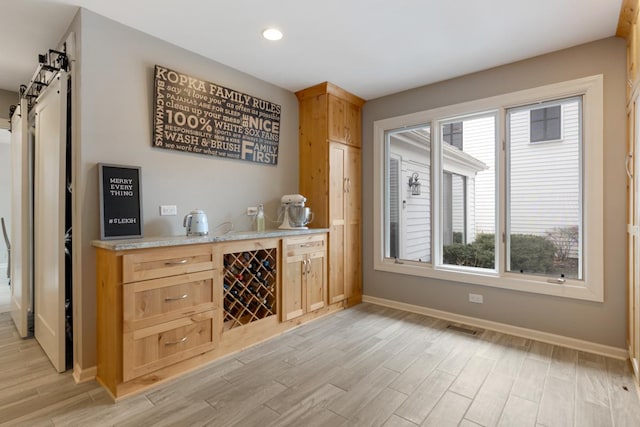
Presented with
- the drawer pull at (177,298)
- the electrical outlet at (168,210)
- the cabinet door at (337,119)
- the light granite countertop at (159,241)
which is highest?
the cabinet door at (337,119)

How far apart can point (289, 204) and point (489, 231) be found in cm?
222

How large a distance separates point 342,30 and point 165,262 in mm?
2299

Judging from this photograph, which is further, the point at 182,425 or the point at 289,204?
the point at 289,204

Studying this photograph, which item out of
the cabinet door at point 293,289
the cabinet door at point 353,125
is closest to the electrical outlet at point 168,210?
the cabinet door at point 293,289

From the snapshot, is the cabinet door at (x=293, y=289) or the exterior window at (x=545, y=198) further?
the cabinet door at (x=293, y=289)

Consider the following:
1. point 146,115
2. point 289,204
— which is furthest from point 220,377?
point 146,115

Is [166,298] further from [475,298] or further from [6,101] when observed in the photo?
[6,101]

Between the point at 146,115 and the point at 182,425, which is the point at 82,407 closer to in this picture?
the point at 182,425

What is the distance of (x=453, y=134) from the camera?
12.1 ft

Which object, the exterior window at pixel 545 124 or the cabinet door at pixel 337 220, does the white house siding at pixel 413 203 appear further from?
the exterior window at pixel 545 124

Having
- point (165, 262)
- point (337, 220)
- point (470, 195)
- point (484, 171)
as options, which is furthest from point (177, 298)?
point (484, 171)

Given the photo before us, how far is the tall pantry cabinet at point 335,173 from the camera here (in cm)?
382

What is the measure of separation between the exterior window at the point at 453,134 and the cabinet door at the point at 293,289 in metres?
2.19

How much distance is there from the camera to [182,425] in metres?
1.81
